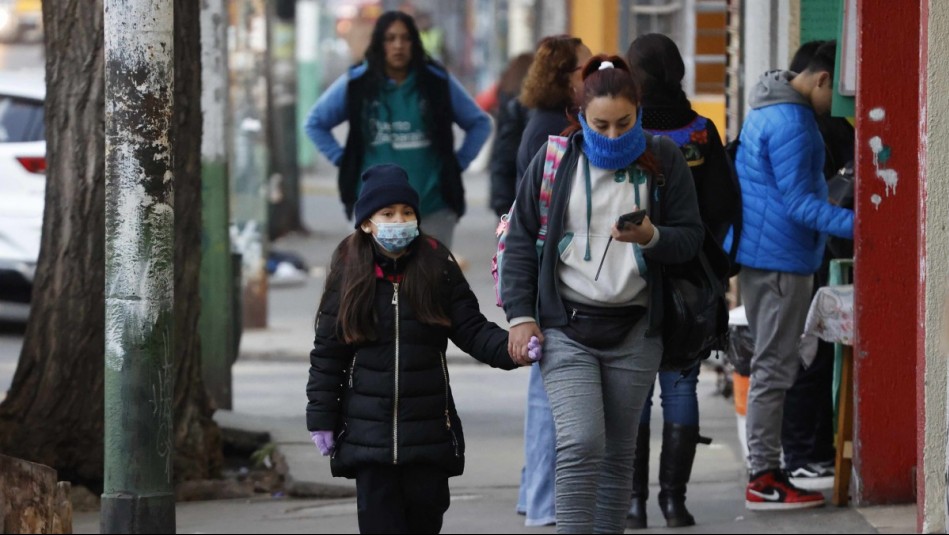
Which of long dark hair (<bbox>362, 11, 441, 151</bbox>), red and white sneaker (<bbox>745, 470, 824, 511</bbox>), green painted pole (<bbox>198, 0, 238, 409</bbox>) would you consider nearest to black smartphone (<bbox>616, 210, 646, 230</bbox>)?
A: red and white sneaker (<bbox>745, 470, 824, 511</bbox>)

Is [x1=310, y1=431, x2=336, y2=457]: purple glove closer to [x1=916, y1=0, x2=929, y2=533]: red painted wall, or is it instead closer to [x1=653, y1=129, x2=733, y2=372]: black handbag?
[x1=653, y1=129, x2=733, y2=372]: black handbag

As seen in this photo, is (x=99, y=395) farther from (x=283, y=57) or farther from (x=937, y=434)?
(x=283, y=57)

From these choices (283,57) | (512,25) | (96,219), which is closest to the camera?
(96,219)

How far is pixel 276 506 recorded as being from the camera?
7820 mm

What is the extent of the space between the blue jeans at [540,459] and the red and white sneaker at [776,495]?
0.82 meters

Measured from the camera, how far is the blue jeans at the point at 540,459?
7027 mm

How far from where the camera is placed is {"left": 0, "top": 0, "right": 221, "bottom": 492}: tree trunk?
7586 millimetres

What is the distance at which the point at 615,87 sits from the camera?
5.52m

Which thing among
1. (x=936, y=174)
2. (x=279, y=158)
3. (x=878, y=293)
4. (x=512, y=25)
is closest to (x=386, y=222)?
(x=936, y=174)

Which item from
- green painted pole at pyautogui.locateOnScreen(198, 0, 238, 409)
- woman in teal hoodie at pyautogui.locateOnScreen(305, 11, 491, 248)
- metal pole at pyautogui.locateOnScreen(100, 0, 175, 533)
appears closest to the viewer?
metal pole at pyautogui.locateOnScreen(100, 0, 175, 533)

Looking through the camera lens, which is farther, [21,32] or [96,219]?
[21,32]

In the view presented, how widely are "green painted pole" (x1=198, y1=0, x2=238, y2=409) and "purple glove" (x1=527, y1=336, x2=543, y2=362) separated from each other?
4142mm

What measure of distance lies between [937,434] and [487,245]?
1371cm

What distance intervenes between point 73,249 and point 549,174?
8.87ft
